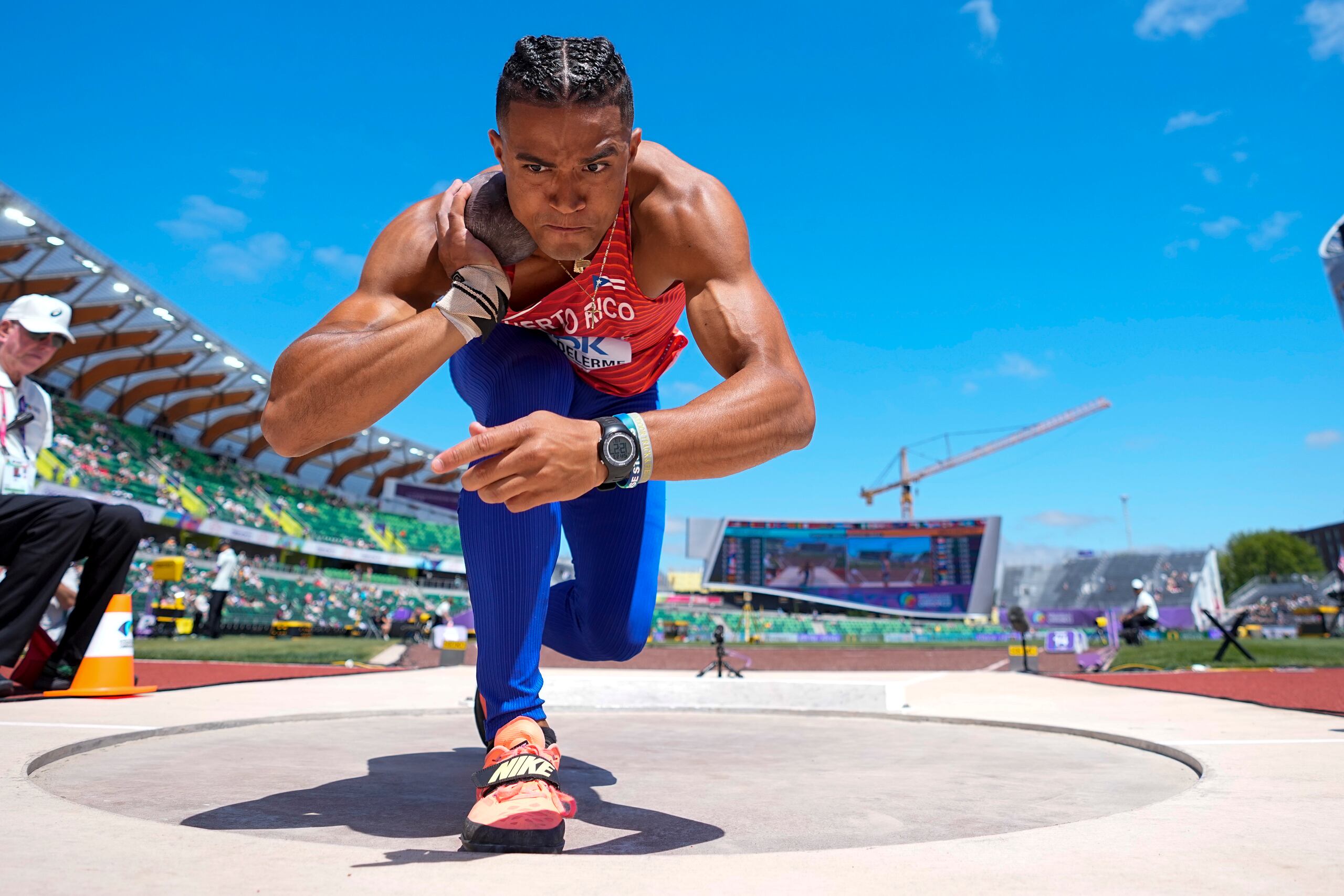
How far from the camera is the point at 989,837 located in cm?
150

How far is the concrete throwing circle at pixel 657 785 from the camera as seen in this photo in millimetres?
1819

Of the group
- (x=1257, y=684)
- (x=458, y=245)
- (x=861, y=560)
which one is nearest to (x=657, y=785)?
(x=458, y=245)

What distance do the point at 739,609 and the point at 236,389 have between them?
3003 centimetres

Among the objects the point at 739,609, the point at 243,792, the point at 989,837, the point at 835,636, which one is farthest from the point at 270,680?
the point at 739,609

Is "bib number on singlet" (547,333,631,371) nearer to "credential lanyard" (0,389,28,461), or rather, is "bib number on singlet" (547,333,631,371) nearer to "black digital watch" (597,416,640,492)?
"black digital watch" (597,416,640,492)

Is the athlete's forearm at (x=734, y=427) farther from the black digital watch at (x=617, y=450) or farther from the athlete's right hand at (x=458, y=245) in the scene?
the athlete's right hand at (x=458, y=245)

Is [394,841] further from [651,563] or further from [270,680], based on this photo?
[270,680]

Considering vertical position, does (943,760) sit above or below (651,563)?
below

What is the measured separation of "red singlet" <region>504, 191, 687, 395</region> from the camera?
2.20 m

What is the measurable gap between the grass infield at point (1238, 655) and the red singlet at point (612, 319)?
1014 cm

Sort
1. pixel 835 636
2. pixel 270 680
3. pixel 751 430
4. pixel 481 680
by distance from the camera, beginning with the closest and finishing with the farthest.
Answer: pixel 751 430 < pixel 481 680 < pixel 270 680 < pixel 835 636

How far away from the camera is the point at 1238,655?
39.4ft

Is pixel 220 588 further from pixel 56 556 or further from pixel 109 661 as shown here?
pixel 56 556

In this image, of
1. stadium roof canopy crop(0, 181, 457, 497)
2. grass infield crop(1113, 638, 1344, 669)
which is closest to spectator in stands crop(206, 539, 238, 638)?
stadium roof canopy crop(0, 181, 457, 497)
